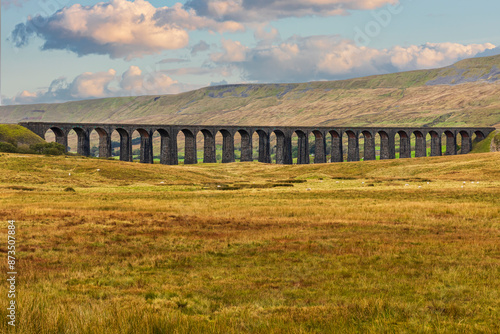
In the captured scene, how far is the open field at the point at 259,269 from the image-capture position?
1022 centimetres

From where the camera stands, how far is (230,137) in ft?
459

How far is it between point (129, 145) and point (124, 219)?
326ft

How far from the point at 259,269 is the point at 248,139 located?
12862cm

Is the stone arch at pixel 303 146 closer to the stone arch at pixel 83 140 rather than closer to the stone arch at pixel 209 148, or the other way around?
the stone arch at pixel 209 148

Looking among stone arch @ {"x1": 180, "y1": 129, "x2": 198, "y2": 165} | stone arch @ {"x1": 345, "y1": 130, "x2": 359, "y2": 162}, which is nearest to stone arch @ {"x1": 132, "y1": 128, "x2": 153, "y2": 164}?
stone arch @ {"x1": 180, "y1": 129, "x2": 198, "y2": 165}

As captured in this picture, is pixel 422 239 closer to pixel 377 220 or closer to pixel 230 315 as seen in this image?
pixel 377 220

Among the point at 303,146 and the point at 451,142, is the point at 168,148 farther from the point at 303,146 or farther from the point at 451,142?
the point at 451,142

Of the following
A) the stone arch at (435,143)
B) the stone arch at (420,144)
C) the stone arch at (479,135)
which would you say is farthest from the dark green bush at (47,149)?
the stone arch at (479,135)

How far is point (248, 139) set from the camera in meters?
144

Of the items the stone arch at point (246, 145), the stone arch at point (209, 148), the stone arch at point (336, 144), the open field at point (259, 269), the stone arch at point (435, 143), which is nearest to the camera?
Answer: the open field at point (259, 269)

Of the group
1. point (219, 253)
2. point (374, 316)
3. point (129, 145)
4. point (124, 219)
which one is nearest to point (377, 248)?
point (219, 253)

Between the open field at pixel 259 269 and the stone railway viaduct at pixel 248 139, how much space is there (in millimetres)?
87917

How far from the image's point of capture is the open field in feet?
33.5

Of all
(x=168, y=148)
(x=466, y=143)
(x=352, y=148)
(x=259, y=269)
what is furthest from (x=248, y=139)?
(x=259, y=269)
